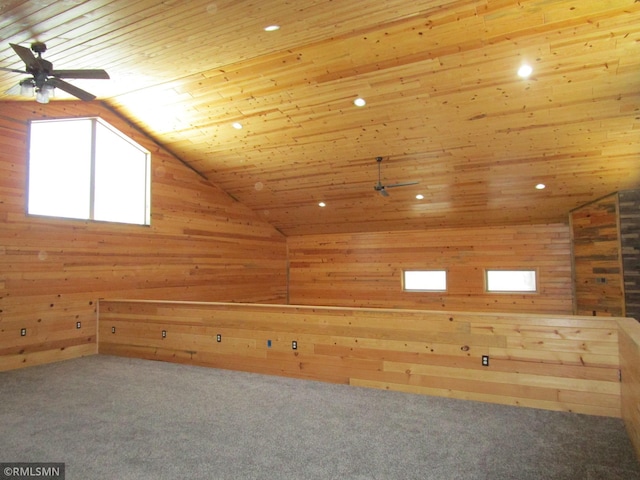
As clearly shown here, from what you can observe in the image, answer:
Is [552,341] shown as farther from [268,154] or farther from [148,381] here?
[268,154]

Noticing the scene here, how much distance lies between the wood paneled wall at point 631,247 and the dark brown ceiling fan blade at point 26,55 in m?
7.98

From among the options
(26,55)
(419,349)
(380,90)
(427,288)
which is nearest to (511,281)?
(427,288)

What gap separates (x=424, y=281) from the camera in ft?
30.9

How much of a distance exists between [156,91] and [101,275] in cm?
283

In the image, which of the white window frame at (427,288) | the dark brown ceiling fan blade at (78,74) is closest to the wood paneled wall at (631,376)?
the dark brown ceiling fan blade at (78,74)

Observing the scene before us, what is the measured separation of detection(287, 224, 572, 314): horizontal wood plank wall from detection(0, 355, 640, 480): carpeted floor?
5.67 meters

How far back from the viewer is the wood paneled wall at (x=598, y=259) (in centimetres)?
681

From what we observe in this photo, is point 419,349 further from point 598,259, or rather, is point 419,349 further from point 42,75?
point 598,259

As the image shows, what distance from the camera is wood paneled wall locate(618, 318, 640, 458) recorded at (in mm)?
2418

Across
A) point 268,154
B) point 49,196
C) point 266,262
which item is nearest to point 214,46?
point 268,154

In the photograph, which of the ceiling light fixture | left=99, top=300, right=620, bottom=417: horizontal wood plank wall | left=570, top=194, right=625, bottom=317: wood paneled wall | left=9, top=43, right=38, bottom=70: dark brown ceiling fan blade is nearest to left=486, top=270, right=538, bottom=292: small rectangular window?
left=570, top=194, right=625, bottom=317: wood paneled wall

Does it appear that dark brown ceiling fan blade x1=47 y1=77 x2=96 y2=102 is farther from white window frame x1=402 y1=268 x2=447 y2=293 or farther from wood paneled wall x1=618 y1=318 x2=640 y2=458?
white window frame x1=402 y1=268 x2=447 y2=293

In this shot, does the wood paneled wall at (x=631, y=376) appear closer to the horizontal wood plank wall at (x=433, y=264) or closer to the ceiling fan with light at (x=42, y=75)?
the ceiling fan with light at (x=42, y=75)

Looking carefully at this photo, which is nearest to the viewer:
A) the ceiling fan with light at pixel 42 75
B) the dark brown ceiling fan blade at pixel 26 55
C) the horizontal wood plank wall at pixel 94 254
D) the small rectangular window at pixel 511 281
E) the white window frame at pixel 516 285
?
the dark brown ceiling fan blade at pixel 26 55
